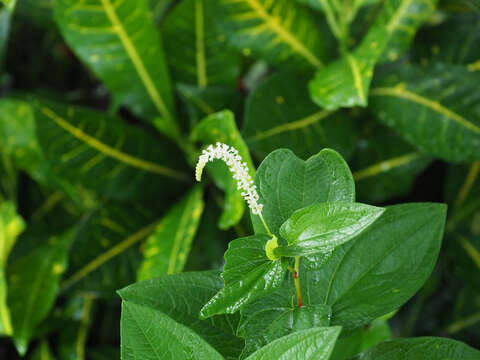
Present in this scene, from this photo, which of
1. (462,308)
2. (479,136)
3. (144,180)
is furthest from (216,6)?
(462,308)

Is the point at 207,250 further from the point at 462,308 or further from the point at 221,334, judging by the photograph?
the point at 462,308

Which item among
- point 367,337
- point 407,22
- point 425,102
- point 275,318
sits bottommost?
point 367,337

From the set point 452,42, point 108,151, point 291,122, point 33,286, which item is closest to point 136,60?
point 108,151

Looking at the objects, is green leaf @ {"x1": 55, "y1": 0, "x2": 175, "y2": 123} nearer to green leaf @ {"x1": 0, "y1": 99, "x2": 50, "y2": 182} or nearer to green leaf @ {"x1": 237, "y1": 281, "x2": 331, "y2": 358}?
green leaf @ {"x1": 0, "y1": 99, "x2": 50, "y2": 182}

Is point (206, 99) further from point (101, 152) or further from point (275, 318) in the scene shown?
point (275, 318)

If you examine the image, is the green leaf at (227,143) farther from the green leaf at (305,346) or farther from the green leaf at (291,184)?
the green leaf at (305,346)

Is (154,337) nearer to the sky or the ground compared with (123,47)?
nearer to the ground
